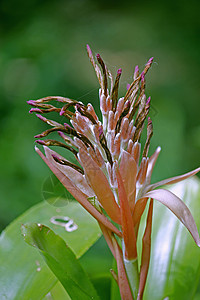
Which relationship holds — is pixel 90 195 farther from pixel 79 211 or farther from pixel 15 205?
pixel 15 205

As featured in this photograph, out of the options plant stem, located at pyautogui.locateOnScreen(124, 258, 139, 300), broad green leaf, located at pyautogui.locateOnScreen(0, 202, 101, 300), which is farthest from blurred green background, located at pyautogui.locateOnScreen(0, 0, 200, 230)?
plant stem, located at pyautogui.locateOnScreen(124, 258, 139, 300)

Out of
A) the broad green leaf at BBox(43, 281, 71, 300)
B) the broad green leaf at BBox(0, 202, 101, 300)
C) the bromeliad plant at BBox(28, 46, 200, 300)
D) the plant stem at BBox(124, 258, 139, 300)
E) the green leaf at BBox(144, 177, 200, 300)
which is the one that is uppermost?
the bromeliad plant at BBox(28, 46, 200, 300)

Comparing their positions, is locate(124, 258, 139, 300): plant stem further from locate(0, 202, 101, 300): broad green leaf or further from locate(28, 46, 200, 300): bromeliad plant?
locate(0, 202, 101, 300): broad green leaf

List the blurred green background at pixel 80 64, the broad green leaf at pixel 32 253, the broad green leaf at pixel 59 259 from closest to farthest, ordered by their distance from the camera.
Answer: the broad green leaf at pixel 59 259
the broad green leaf at pixel 32 253
the blurred green background at pixel 80 64

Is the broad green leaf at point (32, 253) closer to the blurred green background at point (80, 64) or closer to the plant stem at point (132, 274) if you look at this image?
the plant stem at point (132, 274)

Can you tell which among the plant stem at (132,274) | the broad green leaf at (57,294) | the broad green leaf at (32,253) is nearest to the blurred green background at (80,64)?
the broad green leaf at (32,253)

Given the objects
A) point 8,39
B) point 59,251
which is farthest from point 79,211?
point 8,39
